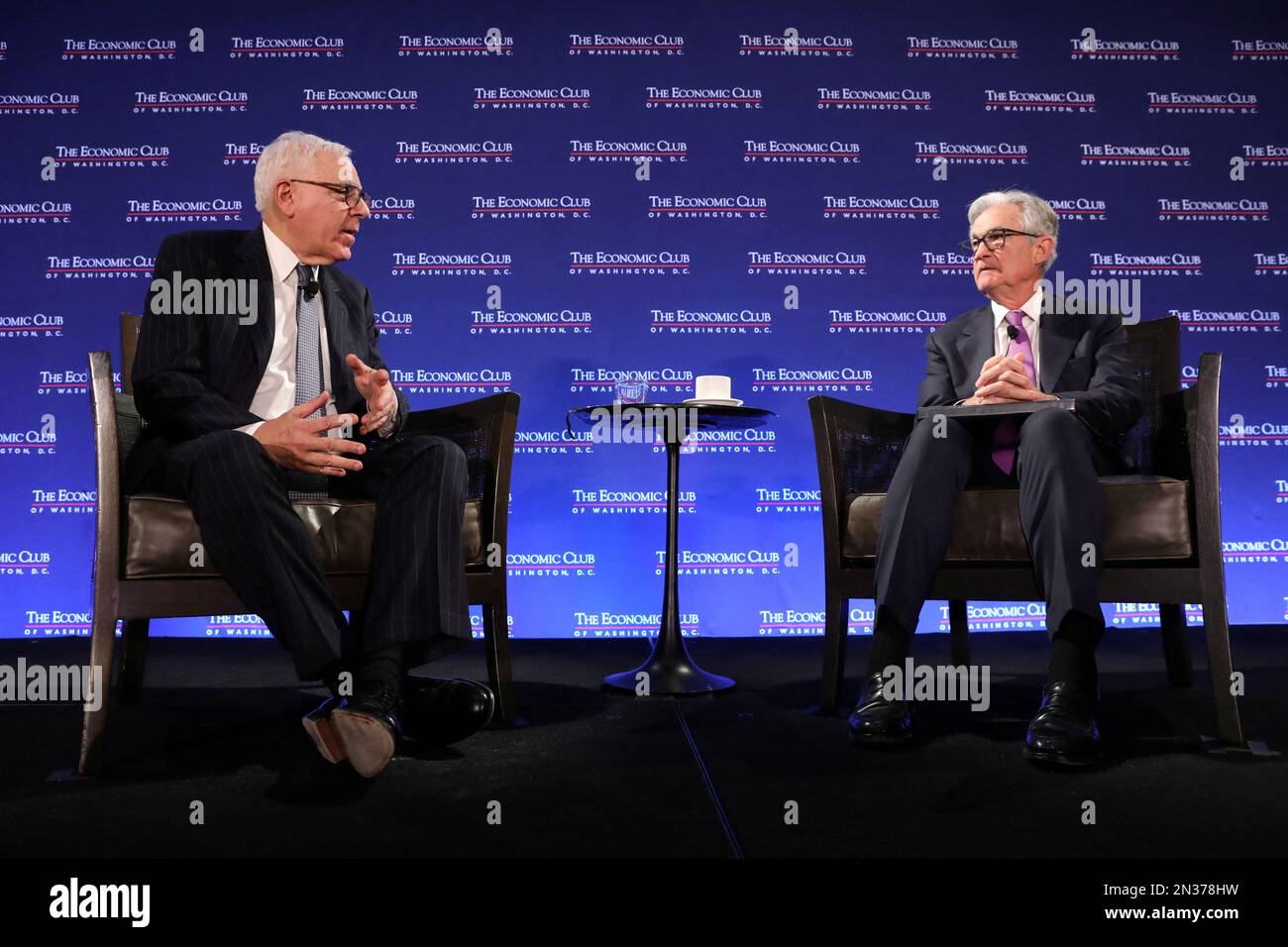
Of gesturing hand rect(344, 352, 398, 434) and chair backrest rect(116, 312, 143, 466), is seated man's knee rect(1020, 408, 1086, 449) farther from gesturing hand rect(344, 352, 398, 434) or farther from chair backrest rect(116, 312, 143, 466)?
chair backrest rect(116, 312, 143, 466)

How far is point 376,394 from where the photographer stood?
1.97m

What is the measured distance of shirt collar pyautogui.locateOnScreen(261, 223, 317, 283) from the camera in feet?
6.86

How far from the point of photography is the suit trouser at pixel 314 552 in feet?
5.26

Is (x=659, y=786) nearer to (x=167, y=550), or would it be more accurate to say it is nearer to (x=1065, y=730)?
(x=1065, y=730)

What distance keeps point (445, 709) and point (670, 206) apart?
2707mm

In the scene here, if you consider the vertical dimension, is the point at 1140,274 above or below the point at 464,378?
above

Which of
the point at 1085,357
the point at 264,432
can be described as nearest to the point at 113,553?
the point at 264,432

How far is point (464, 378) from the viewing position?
382 cm

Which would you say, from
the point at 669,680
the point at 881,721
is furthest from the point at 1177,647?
the point at 669,680

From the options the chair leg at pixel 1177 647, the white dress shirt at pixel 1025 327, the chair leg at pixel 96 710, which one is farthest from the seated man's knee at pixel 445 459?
the chair leg at pixel 1177 647

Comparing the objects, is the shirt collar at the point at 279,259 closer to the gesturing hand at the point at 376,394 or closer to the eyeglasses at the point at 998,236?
the gesturing hand at the point at 376,394

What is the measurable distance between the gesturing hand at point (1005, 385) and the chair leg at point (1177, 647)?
0.76 metres

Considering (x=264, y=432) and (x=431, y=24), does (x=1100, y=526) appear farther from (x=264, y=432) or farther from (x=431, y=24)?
(x=431, y=24)
